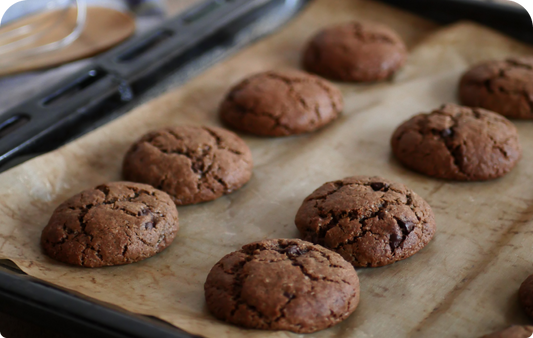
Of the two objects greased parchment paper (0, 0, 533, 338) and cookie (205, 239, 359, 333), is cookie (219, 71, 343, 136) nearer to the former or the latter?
greased parchment paper (0, 0, 533, 338)

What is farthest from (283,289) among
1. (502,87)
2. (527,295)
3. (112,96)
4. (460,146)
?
(502,87)

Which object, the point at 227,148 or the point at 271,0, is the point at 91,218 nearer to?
the point at 227,148

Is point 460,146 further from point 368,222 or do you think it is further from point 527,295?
point 527,295

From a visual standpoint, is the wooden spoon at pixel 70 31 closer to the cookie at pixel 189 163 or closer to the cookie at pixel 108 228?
the cookie at pixel 189 163

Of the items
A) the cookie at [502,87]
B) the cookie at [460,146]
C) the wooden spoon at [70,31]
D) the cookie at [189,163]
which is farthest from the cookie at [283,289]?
the wooden spoon at [70,31]

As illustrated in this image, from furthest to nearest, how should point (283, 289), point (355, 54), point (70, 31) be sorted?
point (70, 31) < point (355, 54) < point (283, 289)
